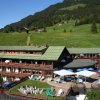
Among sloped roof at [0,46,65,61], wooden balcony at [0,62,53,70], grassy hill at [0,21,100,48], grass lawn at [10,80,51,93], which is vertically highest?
grassy hill at [0,21,100,48]

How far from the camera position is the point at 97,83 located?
55.7 meters

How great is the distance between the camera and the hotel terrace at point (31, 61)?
66438 millimetres

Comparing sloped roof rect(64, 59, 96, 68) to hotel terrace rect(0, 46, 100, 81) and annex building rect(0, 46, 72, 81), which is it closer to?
hotel terrace rect(0, 46, 100, 81)

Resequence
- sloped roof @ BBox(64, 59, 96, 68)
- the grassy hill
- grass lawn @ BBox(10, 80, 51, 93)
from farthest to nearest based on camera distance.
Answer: the grassy hill < sloped roof @ BBox(64, 59, 96, 68) < grass lawn @ BBox(10, 80, 51, 93)

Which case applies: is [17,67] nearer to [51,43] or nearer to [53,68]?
[53,68]

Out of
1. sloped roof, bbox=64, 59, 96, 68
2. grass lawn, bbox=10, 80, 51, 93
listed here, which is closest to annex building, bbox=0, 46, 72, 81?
sloped roof, bbox=64, 59, 96, 68

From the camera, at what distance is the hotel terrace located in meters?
66.4

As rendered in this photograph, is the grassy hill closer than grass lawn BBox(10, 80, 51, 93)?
No

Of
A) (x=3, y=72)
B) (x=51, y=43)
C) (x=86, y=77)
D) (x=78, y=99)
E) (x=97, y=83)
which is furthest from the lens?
(x=51, y=43)

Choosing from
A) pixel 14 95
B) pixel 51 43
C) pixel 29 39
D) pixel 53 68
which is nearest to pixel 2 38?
pixel 29 39

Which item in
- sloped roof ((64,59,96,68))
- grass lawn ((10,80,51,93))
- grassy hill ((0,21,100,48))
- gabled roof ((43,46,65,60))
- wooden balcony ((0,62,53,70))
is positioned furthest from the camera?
grassy hill ((0,21,100,48))

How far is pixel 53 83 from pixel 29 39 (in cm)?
8316

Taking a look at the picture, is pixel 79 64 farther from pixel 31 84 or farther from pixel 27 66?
pixel 31 84

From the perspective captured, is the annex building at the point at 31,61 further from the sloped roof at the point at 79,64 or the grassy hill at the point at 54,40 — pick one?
the grassy hill at the point at 54,40
